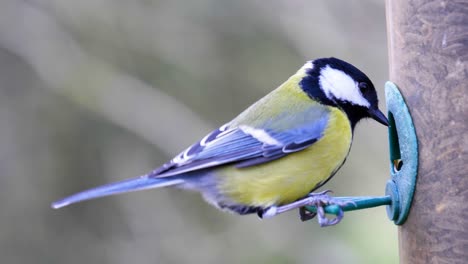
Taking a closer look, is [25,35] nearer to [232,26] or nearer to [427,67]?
[232,26]

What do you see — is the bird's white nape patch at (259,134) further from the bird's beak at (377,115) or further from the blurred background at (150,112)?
the blurred background at (150,112)

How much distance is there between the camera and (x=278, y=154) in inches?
153

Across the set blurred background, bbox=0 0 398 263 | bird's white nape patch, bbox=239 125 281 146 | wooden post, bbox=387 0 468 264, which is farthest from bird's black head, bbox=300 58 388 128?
blurred background, bbox=0 0 398 263

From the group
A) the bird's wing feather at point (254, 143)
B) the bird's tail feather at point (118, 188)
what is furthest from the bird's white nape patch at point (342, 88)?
the bird's tail feather at point (118, 188)

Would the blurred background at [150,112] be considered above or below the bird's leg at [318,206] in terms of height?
above

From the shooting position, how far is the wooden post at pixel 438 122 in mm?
3254

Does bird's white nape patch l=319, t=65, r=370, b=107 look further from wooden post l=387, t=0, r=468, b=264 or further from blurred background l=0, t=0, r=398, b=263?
blurred background l=0, t=0, r=398, b=263

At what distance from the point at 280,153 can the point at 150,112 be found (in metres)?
3.52

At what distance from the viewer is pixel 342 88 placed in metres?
4.07

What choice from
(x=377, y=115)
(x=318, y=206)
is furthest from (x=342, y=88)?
(x=318, y=206)

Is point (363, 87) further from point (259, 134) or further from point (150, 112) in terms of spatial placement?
point (150, 112)

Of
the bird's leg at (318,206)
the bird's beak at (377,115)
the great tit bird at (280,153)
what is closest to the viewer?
the bird's leg at (318,206)

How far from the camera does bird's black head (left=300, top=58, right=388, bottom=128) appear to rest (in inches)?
159

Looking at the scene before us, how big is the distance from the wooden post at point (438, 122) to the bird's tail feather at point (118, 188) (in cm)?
122
